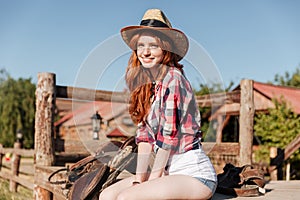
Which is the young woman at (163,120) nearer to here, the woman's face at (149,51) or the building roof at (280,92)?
the woman's face at (149,51)

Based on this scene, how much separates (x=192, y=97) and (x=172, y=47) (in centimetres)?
31

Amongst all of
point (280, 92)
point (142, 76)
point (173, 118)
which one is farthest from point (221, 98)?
point (280, 92)

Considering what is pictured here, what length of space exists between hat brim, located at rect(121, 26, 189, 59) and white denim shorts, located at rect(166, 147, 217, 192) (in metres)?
0.56

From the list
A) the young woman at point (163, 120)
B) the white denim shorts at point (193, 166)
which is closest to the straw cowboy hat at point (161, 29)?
the young woman at point (163, 120)

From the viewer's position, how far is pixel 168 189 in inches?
84.0

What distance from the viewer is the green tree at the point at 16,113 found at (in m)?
29.2

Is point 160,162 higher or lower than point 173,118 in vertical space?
lower

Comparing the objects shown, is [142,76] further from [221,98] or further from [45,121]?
[221,98]

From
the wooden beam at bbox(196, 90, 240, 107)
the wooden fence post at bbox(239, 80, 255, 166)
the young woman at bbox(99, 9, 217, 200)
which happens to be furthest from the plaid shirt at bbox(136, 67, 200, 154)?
the wooden fence post at bbox(239, 80, 255, 166)

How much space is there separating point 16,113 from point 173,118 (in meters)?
29.5

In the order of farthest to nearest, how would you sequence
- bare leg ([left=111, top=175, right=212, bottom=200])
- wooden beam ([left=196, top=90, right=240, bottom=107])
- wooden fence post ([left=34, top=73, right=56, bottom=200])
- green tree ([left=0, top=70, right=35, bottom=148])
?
green tree ([left=0, top=70, right=35, bottom=148]) < wooden beam ([left=196, top=90, right=240, bottom=107]) < wooden fence post ([left=34, top=73, right=56, bottom=200]) < bare leg ([left=111, top=175, right=212, bottom=200])

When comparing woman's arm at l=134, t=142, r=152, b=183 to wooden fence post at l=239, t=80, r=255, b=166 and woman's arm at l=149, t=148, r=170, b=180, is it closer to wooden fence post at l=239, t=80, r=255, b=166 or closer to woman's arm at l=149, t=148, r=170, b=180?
woman's arm at l=149, t=148, r=170, b=180

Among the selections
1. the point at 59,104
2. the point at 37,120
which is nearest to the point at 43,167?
the point at 37,120

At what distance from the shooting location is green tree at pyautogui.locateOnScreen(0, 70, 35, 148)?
29250 mm
